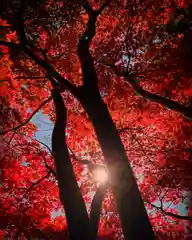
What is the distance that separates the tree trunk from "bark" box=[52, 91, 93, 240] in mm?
742

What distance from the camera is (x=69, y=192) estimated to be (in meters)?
4.84

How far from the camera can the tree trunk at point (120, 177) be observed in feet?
14.3

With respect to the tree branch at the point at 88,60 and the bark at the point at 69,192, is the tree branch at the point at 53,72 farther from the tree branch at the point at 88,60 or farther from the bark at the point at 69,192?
the bark at the point at 69,192

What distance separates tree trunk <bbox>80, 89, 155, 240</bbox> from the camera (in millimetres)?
4371

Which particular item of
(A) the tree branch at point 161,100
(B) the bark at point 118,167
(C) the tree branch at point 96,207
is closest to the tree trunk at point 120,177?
(B) the bark at point 118,167

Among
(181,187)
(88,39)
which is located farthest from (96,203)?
A: (181,187)

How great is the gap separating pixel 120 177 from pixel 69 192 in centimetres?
111

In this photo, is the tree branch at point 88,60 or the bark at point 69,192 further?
the tree branch at point 88,60

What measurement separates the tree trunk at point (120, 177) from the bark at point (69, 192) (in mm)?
742

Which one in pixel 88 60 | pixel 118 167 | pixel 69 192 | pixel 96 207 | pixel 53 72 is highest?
pixel 88 60

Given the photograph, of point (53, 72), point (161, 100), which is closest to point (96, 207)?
point (161, 100)

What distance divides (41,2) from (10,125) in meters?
5.43

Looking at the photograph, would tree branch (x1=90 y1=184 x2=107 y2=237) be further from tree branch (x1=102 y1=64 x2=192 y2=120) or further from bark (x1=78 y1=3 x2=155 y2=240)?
tree branch (x1=102 y1=64 x2=192 y2=120)

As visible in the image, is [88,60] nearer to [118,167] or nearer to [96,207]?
[118,167]
